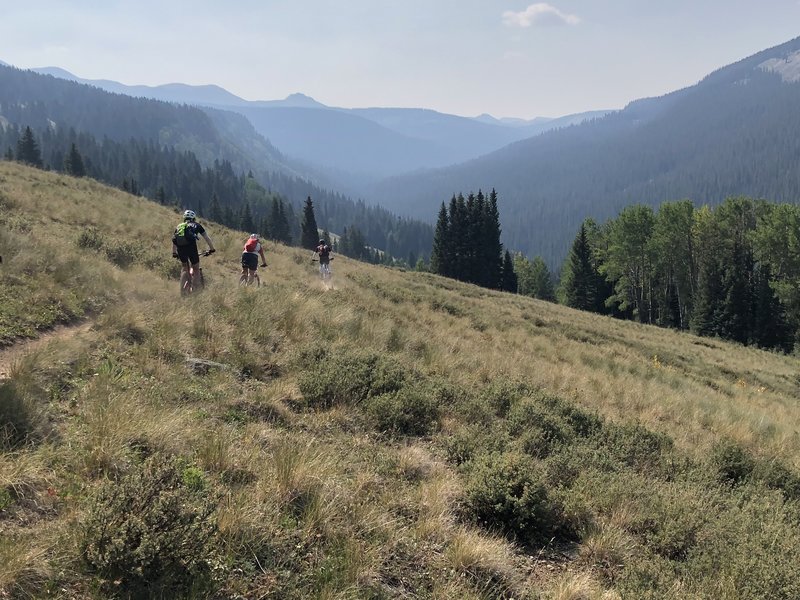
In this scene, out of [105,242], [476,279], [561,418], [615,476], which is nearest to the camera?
[615,476]

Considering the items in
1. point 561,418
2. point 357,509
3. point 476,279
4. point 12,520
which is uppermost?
point 12,520

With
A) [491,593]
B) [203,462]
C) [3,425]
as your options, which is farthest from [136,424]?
[491,593]

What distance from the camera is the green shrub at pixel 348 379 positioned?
249 inches

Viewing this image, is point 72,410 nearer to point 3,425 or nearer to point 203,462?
point 3,425

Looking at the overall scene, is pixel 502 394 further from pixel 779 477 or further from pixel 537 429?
pixel 779 477

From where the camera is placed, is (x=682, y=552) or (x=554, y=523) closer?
(x=682, y=552)

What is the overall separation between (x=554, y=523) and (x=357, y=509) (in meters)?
1.98

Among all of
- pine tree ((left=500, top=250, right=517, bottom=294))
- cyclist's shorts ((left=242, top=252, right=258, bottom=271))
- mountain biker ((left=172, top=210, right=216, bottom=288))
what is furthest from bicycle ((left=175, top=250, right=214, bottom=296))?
pine tree ((left=500, top=250, right=517, bottom=294))

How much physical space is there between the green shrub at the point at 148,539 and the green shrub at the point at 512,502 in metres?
2.40

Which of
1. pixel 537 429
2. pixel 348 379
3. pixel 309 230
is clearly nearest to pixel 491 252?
pixel 309 230

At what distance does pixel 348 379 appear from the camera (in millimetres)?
6680

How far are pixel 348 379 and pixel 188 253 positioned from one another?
7.29 metres

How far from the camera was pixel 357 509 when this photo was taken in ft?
12.4

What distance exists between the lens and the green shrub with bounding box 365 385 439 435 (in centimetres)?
605
